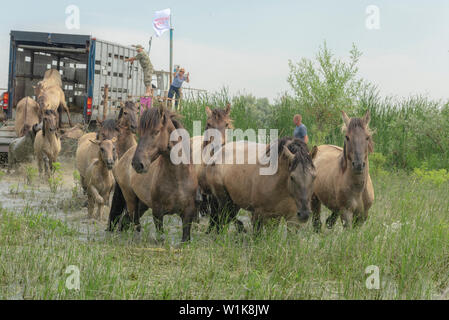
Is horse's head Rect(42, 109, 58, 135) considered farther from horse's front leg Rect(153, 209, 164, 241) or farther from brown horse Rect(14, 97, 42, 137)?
horse's front leg Rect(153, 209, 164, 241)

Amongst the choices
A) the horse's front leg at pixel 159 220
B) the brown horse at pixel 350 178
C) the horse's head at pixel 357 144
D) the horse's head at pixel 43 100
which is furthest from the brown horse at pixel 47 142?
the horse's head at pixel 357 144

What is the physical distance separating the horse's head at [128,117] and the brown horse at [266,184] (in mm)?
1996

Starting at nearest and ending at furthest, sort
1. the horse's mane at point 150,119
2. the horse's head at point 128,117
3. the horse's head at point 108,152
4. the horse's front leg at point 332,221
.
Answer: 1. the horse's mane at point 150,119
2. the horse's front leg at point 332,221
3. the horse's head at point 108,152
4. the horse's head at point 128,117

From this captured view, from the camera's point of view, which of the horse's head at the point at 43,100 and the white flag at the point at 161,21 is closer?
the horse's head at the point at 43,100

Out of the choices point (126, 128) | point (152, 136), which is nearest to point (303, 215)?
point (152, 136)

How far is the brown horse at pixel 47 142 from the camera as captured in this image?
13.1m

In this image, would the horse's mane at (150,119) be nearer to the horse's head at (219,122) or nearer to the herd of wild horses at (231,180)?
the herd of wild horses at (231,180)

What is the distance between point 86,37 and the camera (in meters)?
16.5

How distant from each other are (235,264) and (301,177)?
4.14 feet

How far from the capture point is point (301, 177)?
586 centimetres

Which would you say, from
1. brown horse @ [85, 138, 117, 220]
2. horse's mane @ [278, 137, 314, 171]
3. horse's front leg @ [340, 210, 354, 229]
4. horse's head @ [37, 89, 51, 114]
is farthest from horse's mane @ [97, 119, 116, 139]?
horse's head @ [37, 89, 51, 114]

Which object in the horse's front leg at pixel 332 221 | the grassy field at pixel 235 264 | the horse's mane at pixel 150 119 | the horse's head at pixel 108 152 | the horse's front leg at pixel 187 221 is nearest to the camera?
the grassy field at pixel 235 264

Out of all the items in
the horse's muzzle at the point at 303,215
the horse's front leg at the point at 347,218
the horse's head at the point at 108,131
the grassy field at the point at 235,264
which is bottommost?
the grassy field at the point at 235,264
